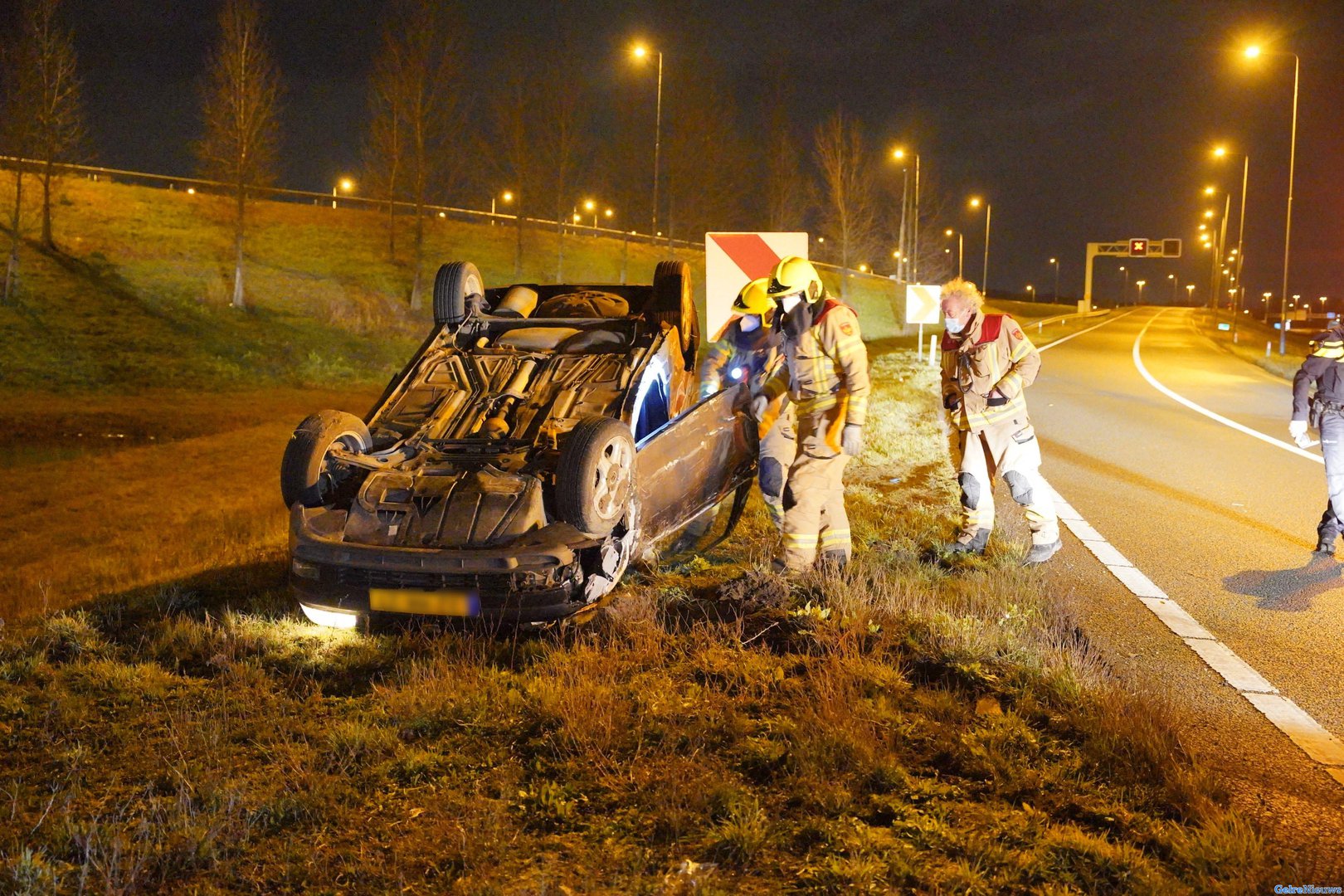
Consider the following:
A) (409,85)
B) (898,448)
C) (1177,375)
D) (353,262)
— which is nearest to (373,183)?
(409,85)

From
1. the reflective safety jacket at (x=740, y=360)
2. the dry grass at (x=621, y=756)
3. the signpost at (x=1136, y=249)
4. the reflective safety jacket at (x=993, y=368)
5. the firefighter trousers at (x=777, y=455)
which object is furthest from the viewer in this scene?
the signpost at (x=1136, y=249)

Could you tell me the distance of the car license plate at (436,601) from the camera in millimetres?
4828

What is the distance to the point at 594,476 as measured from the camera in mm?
4945

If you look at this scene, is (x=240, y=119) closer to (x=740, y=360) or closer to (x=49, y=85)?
(x=49, y=85)

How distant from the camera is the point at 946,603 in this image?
5414mm

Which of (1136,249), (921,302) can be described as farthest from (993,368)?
(1136,249)

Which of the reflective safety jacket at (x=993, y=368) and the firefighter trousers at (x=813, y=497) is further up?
the reflective safety jacket at (x=993, y=368)

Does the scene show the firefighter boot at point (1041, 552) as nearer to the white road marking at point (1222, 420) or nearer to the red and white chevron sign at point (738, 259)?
the white road marking at point (1222, 420)

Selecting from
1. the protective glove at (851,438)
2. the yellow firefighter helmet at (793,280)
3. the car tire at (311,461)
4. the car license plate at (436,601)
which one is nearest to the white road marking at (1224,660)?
the protective glove at (851,438)

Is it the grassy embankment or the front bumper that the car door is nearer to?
the grassy embankment

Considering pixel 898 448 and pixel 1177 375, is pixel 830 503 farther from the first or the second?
pixel 1177 375

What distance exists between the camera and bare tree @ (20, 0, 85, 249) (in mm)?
27109

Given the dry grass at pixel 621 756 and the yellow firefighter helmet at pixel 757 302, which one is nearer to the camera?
the dry grass at pixel 621 756

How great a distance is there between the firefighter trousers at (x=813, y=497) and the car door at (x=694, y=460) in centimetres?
42
